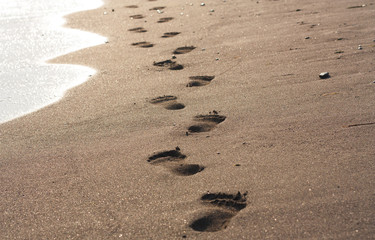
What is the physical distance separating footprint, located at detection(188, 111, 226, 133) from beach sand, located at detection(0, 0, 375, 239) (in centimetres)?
1

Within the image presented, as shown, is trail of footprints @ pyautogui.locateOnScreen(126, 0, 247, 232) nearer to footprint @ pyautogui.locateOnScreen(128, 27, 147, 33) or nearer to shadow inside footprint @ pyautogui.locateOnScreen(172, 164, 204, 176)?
shadow inside footprint @ pyautogui.locateOnScreen(172, 164, 204, 176)

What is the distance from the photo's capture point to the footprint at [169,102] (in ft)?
11.4

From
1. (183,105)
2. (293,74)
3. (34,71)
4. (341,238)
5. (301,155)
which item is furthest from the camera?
(34,71)

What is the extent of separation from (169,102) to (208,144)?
30.9 inches

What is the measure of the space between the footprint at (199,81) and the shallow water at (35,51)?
3.35ft

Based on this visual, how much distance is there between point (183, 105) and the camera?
11.4ft

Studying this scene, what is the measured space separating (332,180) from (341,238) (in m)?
0.44

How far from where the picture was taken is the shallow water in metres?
3.84

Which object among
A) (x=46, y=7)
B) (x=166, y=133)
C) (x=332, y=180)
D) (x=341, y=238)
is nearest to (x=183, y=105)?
(x=166, y=133)

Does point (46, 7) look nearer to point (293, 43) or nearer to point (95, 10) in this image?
point (95, 10)

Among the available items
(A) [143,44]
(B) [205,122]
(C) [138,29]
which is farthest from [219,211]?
(C) [138,29]

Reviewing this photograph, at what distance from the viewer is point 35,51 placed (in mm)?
5195

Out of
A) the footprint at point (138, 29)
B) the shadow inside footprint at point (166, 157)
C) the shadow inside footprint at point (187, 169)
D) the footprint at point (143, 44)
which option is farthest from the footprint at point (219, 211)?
the footprint at point (138, 29)

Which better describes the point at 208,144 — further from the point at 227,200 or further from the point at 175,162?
the point at 227,200
